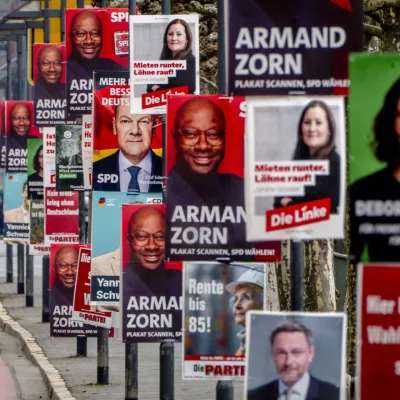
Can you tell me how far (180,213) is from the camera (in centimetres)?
951

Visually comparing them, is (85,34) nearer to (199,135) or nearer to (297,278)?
(199,135)

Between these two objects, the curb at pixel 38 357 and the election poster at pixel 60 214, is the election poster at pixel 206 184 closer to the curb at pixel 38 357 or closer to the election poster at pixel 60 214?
the curb at pixel 38 357

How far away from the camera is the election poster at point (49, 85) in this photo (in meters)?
22.8

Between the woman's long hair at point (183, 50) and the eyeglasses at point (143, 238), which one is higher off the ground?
the woman's long hair at point (183, 50)

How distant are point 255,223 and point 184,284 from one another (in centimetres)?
260

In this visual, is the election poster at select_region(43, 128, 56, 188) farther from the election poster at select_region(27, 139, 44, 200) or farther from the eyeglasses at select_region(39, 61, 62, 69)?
the election poster at select_region(27, 139, 44, 200)

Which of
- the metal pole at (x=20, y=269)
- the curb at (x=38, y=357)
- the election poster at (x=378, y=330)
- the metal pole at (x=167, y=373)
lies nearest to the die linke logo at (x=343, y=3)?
the election poster at (x=378, y=330)

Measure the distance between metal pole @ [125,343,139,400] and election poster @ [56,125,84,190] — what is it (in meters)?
3.79

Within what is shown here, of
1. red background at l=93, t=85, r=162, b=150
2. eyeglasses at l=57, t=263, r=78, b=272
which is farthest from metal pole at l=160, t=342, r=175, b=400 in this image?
eyeglasses at l=57, t=263, r=78, b=272

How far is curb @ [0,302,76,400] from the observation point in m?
16.5

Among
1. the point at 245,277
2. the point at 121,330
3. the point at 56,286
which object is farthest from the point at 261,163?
the point at 56,286

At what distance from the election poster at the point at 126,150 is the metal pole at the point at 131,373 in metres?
1.40

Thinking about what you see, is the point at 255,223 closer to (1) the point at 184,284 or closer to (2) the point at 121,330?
(1) the point at 184,284

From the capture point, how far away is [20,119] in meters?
29.2
